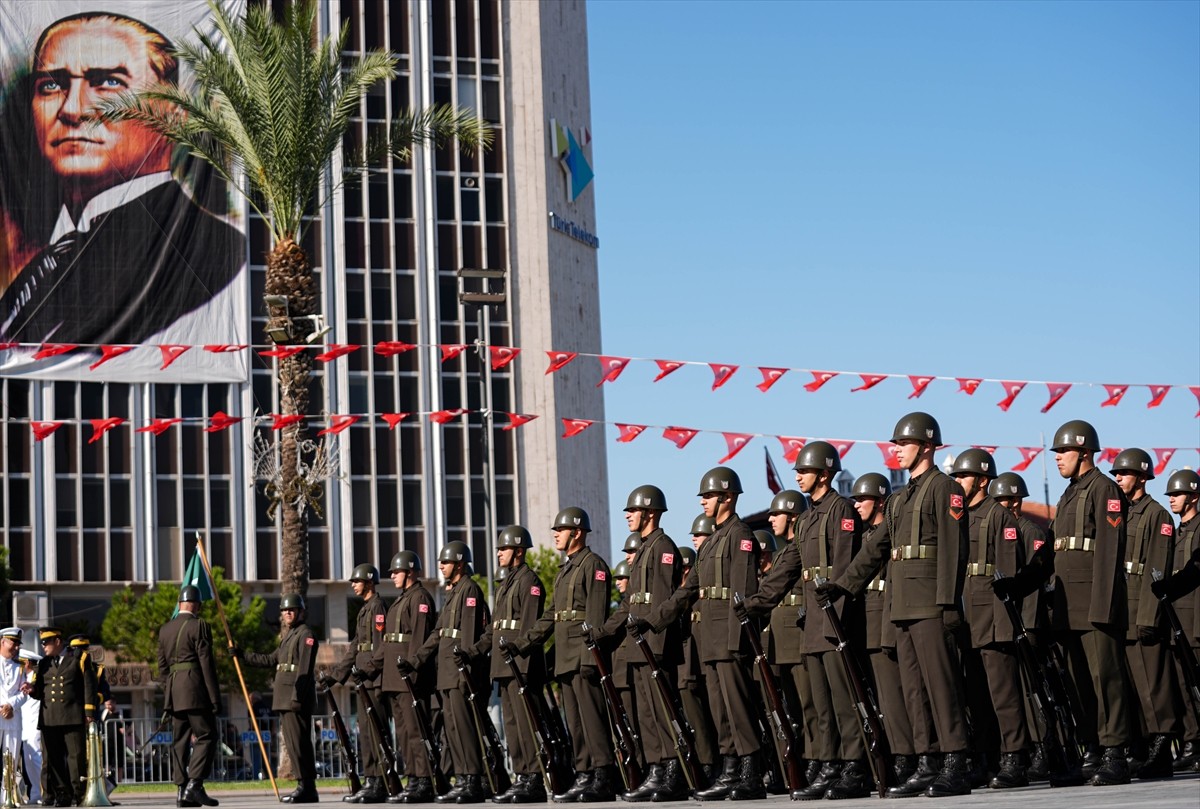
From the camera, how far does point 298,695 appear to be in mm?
17391

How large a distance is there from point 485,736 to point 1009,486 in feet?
16.6

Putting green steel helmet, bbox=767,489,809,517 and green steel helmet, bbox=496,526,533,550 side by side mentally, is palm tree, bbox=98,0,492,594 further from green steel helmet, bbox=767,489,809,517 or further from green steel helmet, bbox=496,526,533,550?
green steel helmet, bbox=767,489,809,517

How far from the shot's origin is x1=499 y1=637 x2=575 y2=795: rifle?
14.5 metres

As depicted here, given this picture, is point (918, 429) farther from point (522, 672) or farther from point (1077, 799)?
point (522, 672)

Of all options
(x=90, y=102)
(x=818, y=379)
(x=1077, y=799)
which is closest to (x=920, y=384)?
(x=818, y=379)

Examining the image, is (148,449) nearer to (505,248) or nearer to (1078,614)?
(505,248)

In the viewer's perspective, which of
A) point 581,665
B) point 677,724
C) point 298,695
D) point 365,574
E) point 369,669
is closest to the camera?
point 677,724

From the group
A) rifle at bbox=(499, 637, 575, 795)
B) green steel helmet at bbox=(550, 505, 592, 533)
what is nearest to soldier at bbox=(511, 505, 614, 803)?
rifle at bbox=(499, 637, 575, 795)

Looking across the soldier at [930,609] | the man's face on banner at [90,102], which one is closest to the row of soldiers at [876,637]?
the soldier at [930,609]

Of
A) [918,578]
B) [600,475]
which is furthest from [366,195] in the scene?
[918,578]

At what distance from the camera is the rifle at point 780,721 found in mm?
12016

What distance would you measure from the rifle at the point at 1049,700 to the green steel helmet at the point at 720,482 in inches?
84.7

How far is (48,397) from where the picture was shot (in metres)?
56.8

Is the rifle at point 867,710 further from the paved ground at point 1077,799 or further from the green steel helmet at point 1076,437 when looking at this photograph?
the green steel helmet at point 1076,437
